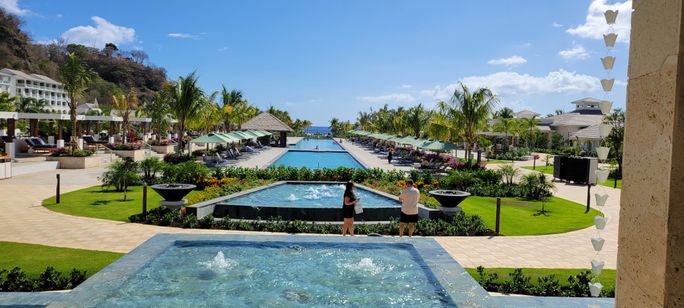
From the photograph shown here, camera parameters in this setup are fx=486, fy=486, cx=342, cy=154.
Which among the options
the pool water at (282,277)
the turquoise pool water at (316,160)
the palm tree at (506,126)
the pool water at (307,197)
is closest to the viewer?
the pool water at (282,277)

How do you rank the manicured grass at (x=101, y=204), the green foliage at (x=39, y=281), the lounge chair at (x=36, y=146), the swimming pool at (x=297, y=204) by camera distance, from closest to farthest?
the green foliage at (x=39, y=281) < the swimming pool at (x=297, y=204) < the manicured grass at (x=101, y=204) < the lounge chair at (x=36, y=146)

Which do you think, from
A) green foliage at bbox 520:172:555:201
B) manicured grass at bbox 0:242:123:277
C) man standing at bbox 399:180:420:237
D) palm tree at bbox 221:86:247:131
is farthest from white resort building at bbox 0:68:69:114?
man standing at bbox 399:180:420:237

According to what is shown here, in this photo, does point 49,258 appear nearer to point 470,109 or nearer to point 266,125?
point 470,109

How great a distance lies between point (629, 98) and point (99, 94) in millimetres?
107950

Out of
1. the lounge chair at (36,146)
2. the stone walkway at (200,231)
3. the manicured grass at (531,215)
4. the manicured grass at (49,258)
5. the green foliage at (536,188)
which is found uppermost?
the lounge chair at (36,146)

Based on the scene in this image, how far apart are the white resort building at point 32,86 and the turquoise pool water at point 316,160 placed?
45762mm

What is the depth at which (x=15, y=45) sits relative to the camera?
8950 cm

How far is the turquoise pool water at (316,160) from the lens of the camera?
1335 inches

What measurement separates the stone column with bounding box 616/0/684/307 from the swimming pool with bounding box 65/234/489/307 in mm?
4133

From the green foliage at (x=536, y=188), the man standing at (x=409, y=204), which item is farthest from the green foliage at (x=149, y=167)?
the green foliage at (x=536, y=188)

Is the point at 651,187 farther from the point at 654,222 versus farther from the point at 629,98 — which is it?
the point at 629,98

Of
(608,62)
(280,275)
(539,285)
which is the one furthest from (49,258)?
(608,62)

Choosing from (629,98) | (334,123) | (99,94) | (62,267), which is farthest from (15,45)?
(629,98)

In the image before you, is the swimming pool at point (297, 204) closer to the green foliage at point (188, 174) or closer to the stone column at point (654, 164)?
the green foliage at point (188, 174)
